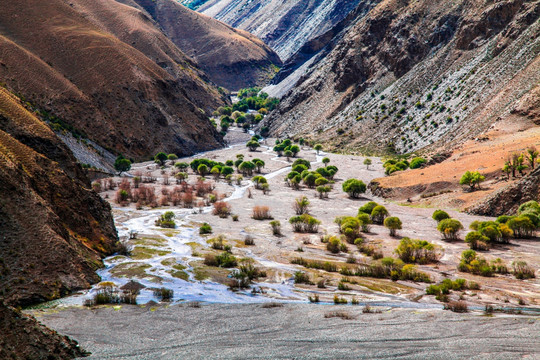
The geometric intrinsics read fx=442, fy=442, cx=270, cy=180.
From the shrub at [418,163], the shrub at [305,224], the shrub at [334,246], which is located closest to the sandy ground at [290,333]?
the shrub at [334,246]

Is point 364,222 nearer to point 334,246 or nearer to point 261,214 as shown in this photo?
point 334,246

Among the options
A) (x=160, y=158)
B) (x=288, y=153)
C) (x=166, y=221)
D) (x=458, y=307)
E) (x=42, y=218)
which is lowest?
(x=458, y=307)

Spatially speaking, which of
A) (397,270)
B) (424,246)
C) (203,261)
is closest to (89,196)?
(203,261)

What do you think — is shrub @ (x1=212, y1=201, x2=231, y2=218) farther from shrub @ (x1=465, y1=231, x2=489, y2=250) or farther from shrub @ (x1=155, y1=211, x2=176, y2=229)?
shrub @ (x1=465, y1=231, x2=489, y2=250)

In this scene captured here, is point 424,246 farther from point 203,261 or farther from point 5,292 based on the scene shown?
point 5,292

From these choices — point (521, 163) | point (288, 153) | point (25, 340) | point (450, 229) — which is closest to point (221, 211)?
point (450, 229)

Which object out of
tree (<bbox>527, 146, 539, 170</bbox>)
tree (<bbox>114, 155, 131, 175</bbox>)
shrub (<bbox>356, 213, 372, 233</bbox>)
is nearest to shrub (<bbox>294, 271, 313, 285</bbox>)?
shrub (<bbox>356, 213, 372, 233</bbox>)
